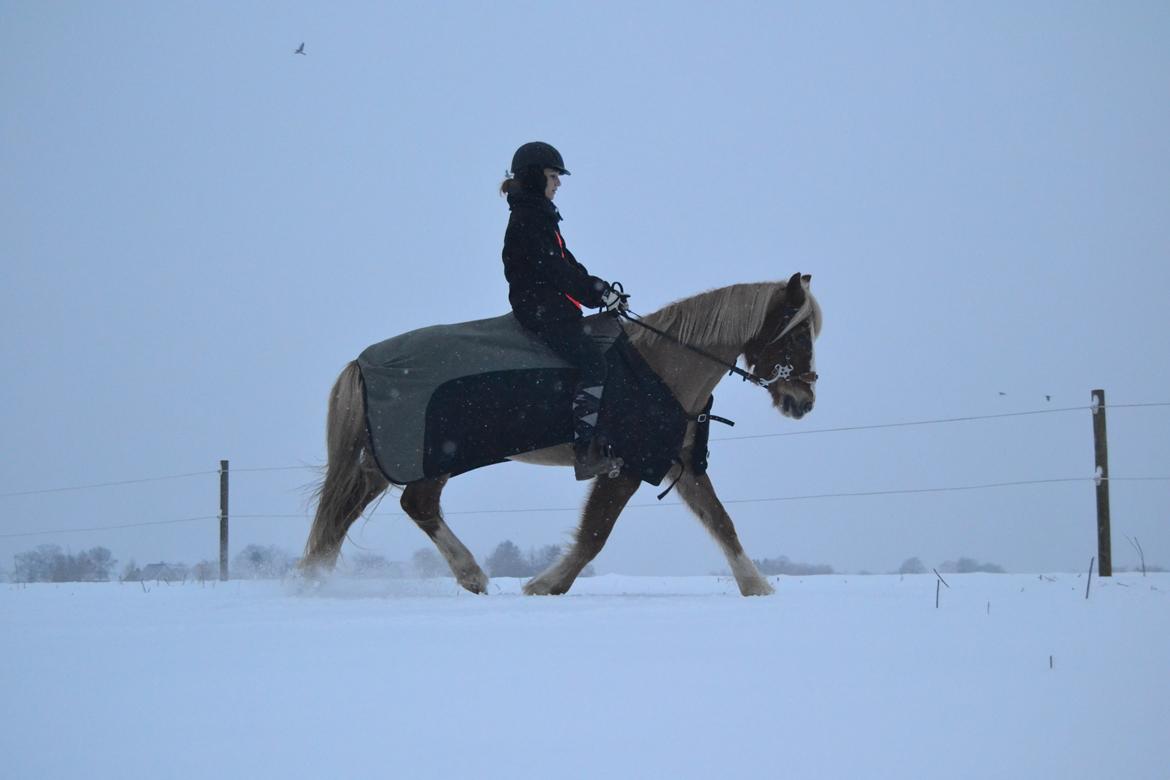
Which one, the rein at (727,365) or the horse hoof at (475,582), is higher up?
the rein at (727,365)

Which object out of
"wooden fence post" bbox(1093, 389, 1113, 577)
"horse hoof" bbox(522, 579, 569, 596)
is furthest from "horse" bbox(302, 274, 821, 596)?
"wooden fence post" bbox(1093, 389, 1113, 577)

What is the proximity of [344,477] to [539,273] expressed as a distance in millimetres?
1819

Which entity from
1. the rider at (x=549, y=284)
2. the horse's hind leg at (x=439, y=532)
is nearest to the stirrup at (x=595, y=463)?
the rider at (x=549, y=284)

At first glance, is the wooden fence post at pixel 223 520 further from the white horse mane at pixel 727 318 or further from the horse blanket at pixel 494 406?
the white horse mane at pixel 727 318

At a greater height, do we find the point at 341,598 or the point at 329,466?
the point at 329,466

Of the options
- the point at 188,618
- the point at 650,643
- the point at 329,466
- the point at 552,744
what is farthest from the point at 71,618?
the point at 552,744

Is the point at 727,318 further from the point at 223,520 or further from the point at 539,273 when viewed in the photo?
the point at 223,520

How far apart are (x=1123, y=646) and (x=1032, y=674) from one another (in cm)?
64

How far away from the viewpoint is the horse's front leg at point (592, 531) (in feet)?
18.2

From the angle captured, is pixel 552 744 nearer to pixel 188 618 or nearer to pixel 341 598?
pixel 188 618

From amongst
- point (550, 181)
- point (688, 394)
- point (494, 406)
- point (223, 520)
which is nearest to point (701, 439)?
point (688, 394)

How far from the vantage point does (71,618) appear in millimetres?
3975

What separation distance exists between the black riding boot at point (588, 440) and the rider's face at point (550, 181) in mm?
1272

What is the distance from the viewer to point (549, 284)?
5.65m
